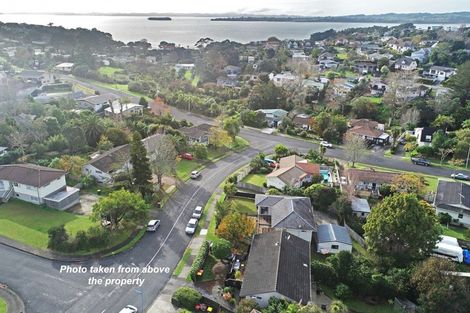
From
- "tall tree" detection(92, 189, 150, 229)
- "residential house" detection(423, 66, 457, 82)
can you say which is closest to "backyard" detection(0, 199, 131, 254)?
"tall tree" detection(92, 189, 150, 229)

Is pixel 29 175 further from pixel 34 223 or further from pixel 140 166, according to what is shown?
pixel 140 166

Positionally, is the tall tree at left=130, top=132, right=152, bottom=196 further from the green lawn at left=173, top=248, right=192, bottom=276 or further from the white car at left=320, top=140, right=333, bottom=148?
the white car at left=320, top=140, right=333, bottom=148

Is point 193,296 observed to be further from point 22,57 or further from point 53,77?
point 22,57

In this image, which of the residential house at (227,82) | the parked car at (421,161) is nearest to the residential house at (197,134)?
the parked car at (421,161)

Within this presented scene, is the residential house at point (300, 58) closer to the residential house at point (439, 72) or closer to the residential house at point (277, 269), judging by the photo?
the residential house at point (439, 72)

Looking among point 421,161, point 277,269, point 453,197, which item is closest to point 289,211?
point 277,269
